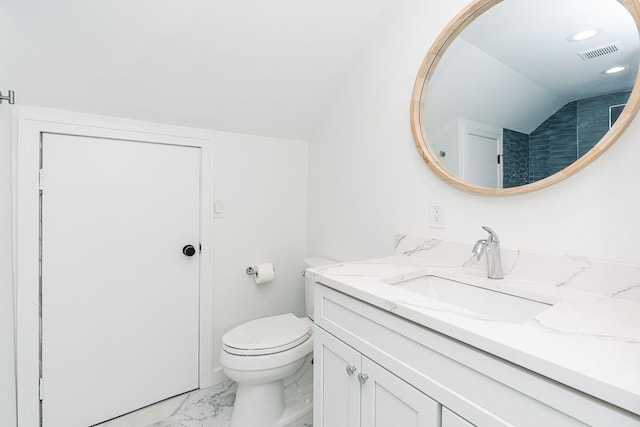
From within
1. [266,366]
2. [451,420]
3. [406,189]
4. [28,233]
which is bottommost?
[266,366]

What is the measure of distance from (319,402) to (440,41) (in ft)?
5.21

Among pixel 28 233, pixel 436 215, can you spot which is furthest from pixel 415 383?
pixel 28 233

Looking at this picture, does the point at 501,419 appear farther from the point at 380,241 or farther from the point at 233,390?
the point at 233,390

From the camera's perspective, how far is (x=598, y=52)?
96 cm

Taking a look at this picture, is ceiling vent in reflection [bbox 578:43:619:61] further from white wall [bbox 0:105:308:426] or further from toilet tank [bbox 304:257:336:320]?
white wall [bbox 0:105:308:426]

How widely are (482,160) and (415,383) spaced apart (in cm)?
90

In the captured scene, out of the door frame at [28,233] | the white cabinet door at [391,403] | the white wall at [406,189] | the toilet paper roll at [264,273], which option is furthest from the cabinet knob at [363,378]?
the door frame at [28,233]

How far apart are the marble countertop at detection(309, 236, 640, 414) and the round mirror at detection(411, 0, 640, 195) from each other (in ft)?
1.00

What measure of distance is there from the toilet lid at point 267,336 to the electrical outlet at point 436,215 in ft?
2.93

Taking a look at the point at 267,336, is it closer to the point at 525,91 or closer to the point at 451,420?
the point at 451,420

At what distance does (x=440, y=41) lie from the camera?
4.35ft

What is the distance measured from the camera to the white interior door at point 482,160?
1191 mm

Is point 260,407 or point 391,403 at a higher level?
point 391,403

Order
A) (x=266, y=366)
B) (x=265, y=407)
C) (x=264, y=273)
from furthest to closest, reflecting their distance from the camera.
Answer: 1. (x=264, y=273)
2. (x=265, y=407)
3. (x=266, y=366)
